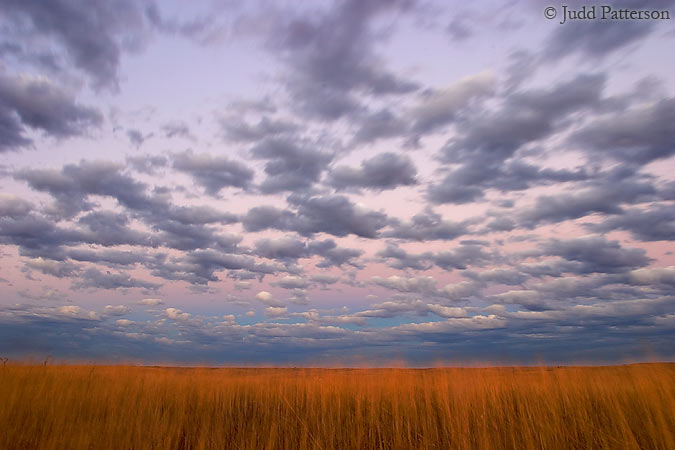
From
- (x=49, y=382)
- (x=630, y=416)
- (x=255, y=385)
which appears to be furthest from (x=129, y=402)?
(x=630, y=416)

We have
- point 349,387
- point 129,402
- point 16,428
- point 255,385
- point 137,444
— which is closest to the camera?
point 137,444

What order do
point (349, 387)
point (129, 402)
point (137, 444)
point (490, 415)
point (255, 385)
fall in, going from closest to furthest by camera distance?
point (137, 444)
point (490, 415)
point (129, 402)
point (349, 387)
point (255, 385)

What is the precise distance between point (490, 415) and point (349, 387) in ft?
11.1

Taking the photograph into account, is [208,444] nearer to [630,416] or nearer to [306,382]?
[306,382]

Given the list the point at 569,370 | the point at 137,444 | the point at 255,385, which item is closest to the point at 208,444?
the point at 137,444

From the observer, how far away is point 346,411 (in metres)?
9.62

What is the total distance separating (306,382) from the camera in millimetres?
10977

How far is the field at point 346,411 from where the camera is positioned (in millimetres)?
6922

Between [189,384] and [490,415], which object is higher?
[189,384]

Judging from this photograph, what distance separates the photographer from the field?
6.92 metres

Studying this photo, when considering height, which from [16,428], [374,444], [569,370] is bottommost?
[374,444]

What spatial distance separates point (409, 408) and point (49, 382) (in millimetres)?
7668

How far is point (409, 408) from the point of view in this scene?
9.27m

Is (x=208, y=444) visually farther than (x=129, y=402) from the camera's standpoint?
No
